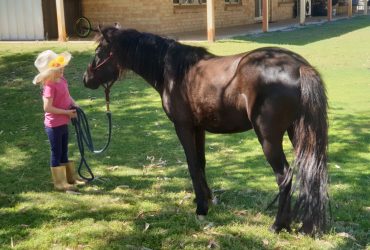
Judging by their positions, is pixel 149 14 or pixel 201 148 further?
pixel 149 14

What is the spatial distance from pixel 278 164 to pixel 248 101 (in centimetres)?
54

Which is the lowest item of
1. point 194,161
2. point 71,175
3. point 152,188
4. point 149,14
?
point 152,188

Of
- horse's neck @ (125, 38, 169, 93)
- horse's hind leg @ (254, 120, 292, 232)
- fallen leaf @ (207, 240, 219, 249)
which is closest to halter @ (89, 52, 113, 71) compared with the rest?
horse's neck @ (125, 38, 169, 93)

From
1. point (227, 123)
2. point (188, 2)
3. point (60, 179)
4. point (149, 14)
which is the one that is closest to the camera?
point (227, 123)

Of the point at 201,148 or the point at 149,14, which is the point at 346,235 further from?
the point at 149,14

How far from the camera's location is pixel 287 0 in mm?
30531

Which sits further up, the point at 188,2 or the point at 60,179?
the point at 188,2

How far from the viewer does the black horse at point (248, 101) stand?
372cm

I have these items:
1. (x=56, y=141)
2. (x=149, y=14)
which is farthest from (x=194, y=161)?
(x=149, y=14)

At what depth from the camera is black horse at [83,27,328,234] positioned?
3719 millimetres

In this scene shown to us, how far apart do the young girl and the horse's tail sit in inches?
94.7

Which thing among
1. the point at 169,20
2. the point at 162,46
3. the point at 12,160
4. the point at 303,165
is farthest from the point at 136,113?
the point at 169,20

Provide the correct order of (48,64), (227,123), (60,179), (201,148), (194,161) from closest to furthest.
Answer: (227,123)
(194,161)
(201,148)
(48,64)
(60,179)

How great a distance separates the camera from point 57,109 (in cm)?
506
